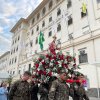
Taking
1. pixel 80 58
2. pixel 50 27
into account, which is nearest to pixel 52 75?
pixel 80 58

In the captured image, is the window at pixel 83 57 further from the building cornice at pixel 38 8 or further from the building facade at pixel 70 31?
the building cornice at pixel 38 8

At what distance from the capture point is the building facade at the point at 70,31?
48.7 feet

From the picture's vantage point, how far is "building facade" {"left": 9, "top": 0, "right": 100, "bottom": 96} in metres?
14.8

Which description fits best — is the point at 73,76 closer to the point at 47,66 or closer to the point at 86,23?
the point at 47,66

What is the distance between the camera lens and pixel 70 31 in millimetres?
19047

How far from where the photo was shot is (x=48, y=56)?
477 centimetres

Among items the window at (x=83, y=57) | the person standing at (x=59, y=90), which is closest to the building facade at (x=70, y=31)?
the window at (x=83, y=57)

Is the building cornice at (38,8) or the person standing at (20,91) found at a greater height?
the building cornice at (38,8)

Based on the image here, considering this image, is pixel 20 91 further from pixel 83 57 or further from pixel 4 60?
pixel 4 60

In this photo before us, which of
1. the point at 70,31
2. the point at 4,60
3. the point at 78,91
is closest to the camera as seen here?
the point at 78,91

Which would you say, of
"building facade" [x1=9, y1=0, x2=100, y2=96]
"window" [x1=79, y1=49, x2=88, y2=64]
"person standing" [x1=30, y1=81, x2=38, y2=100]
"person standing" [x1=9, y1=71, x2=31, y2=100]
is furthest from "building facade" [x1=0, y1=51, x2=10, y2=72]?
"person standing" [x1=9, y1=71, x2=31, y2=100]

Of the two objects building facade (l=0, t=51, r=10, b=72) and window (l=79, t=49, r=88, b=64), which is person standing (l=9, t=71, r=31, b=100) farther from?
building facade (l=0, t=51, r=10, b=72)

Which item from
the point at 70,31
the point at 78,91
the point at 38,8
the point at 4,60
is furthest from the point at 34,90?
the point at 4,60

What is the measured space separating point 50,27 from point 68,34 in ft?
18.2
